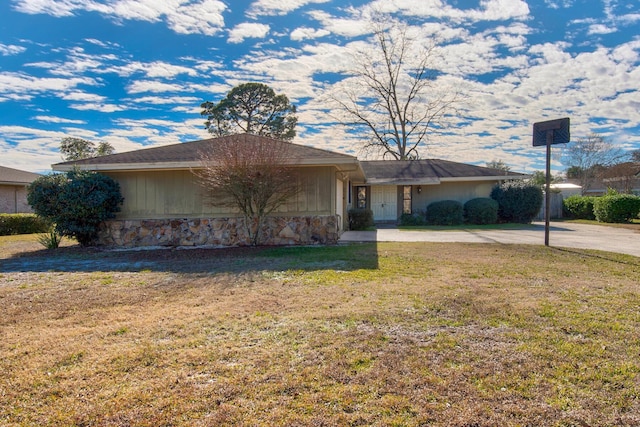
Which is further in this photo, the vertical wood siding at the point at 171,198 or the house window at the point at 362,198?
the house window at the point at 362,198

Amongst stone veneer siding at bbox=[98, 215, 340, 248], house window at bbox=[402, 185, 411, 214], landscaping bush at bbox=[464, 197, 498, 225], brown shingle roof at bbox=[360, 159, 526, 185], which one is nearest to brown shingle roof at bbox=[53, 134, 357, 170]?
stone veneer siding at bbox=[98, 215, 340, 248]

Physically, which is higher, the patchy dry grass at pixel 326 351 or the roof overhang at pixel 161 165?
the roof overhang at pixel 161 165

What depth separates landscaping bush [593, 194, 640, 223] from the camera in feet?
61.5

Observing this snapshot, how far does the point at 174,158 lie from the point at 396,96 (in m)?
22.4

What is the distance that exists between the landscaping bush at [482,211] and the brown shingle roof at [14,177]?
70.9 ft

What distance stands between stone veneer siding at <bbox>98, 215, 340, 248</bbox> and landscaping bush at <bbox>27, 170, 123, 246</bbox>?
680 millimetres

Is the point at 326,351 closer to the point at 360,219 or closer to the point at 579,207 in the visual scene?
the point at 360,219

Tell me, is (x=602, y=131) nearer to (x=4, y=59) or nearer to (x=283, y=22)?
(x=283, y=22)

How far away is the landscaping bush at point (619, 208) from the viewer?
1873cm

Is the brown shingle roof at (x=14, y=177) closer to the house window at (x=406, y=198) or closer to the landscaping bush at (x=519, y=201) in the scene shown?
the house window at (x=406, y=198)

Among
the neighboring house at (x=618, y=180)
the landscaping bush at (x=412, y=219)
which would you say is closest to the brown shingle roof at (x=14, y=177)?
the landscaping bush at (x=412, y=219)

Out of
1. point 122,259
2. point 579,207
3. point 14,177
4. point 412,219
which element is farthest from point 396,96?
point 14,177

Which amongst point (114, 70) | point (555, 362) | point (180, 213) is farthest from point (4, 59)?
point (555, 362)

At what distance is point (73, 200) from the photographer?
10.6 metres
